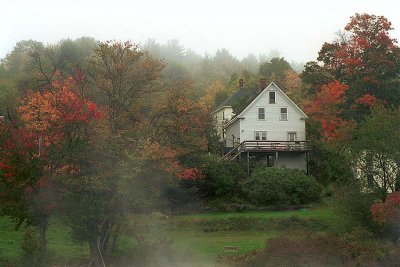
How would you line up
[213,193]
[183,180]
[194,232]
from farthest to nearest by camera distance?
[213,193]
[183,180]
[194,232]

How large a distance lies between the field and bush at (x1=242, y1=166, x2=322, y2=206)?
159 cm

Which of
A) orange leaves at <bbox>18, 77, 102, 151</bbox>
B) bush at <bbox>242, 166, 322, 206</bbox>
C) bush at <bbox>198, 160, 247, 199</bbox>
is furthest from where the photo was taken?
bush at <bbox>198, 160, 247, 199</bbox>

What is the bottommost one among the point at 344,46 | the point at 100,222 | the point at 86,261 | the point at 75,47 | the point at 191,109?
the point at 86,261

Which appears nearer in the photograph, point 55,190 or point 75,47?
point 55,190

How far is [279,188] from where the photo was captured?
39969 millimetres

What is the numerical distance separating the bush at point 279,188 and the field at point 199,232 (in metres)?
1.59

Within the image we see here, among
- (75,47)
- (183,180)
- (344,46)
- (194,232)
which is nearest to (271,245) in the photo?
(194,232)

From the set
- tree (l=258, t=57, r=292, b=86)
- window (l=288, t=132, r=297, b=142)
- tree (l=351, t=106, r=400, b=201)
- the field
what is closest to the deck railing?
window (l=288, t=132, r=297, b=142)

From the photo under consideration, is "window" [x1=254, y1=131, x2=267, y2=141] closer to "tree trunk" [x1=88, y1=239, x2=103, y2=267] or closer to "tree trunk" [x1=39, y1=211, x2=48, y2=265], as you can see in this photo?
"tree trunk" [x1=88, y1=239, x2=103, y2=267]

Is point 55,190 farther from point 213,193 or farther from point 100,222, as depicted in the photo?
point 213,193

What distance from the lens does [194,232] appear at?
32469mm

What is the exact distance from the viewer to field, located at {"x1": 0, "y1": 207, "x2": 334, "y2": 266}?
2153 centimetres

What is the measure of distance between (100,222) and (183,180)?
17508 mm

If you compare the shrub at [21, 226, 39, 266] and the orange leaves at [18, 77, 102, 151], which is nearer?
the shrub at [21, 226, 39, 266]
